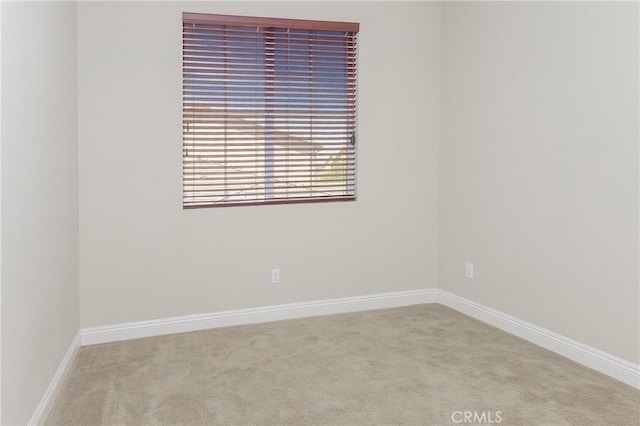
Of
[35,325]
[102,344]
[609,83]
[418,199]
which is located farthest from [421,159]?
[35,325]

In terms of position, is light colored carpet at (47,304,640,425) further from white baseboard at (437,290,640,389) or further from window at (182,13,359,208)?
window at (182,13,359,208)

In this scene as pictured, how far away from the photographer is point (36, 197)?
2602 mm

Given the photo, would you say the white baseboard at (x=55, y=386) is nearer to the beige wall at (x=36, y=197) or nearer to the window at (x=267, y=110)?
the beige wall at (x=36, y=197)

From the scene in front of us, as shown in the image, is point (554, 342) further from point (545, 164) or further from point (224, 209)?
point (224, 209)

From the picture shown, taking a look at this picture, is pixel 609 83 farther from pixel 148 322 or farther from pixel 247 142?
pixel 148 322

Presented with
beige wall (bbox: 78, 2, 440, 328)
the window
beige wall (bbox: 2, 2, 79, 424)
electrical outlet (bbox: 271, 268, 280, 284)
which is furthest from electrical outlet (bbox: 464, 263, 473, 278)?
beige wall (bbox: 2, 2, 79, 424)

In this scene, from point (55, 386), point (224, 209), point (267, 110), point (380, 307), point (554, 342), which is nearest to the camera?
point (55, 386)

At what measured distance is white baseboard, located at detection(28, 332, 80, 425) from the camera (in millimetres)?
2594

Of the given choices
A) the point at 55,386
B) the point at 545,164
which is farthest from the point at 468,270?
the point at 55,386

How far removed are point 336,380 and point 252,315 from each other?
128 cm

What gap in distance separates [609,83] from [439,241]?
Result: 1.97 metres

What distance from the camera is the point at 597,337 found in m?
3.32

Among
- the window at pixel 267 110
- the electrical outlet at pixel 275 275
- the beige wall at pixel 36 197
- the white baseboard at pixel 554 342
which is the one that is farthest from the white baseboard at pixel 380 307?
the window at pixel 267 110

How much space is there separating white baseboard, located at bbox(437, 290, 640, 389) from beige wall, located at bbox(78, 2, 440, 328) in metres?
0.47
